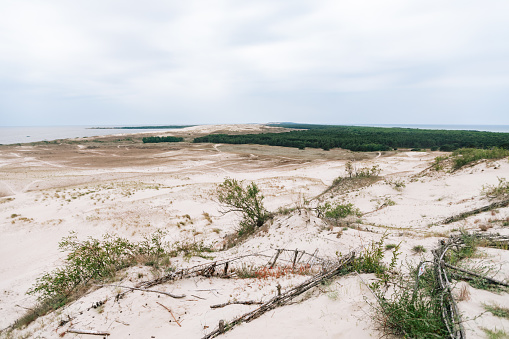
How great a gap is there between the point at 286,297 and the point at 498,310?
3133 millimetres

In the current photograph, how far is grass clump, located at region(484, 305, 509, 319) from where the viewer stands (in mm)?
3252

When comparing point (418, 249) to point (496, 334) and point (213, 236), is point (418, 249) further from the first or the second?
point (213, 236)

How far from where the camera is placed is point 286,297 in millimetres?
4637

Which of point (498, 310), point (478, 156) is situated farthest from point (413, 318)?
point (478, 156)

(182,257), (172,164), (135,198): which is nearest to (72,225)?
(135,198)

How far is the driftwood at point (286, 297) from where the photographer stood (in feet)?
13.5

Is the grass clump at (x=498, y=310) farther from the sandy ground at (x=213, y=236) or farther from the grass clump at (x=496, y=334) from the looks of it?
the grass clump at (x=496, y=334)

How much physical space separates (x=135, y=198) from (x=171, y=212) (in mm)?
5503

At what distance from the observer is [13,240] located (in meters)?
14.5

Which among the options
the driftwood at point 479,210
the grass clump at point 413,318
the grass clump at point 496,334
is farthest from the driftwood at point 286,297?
the driftwood at point 479,210

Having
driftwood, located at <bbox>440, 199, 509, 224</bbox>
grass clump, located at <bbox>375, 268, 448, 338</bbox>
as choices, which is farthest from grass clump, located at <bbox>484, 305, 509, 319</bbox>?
driftwood, located at <bbox>440, 199, 509, 224</bbox>

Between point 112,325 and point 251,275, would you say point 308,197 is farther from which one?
point 112,325

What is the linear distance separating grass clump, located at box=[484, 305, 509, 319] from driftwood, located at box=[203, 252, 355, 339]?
7.90 ft

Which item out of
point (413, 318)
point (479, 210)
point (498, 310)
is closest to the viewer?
point (413, 318)
